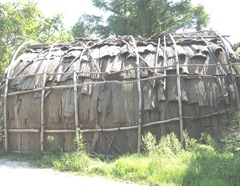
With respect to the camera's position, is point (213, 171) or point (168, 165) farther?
point (168, 165)

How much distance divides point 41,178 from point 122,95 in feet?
8.63

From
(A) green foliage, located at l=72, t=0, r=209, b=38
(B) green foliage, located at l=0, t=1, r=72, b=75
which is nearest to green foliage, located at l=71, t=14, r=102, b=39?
(A) green foliage, located at l=72, t=0, r=209, b=38

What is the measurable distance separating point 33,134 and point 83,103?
62.4 inches

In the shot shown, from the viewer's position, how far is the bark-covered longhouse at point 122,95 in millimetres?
7305

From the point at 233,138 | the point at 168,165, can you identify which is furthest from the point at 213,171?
the point at 233,138

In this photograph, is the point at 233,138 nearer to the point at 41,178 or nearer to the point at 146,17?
the point at 41,178

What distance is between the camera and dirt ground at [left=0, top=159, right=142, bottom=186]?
5.50 m

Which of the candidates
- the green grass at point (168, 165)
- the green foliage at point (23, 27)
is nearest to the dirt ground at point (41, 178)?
the green grass at point (168, 165)

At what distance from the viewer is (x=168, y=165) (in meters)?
5.58

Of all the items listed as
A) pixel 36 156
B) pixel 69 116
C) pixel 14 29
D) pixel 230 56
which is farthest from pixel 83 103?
pixel 14 29

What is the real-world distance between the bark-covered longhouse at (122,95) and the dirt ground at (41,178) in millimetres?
1241

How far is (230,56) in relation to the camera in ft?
26.2

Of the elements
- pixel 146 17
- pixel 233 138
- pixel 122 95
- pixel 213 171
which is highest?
pixel 146 17

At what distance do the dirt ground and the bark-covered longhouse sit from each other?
124cm
